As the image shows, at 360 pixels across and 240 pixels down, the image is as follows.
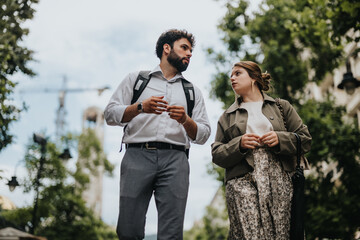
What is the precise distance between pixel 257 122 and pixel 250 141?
367mm

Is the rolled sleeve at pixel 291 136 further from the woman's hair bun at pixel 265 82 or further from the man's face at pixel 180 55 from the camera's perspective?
the man's face at pixel 180 55

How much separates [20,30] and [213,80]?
12.2 m

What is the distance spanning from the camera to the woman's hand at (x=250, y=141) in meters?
4.24

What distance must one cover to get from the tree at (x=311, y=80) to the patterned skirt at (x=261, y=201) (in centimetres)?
858

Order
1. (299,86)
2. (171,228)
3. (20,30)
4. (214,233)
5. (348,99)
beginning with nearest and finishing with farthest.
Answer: (171,228), (20,30), (299,86), (348,99), (214,233)

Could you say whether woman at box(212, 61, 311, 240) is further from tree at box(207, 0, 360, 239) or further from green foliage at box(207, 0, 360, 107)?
green foliage at box(207, 0, 360, 107)

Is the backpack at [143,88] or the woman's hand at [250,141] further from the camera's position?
the backpack at [143,88]

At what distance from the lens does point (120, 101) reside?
4.53 meters

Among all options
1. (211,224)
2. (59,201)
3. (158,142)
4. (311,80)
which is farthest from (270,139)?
(211,224)

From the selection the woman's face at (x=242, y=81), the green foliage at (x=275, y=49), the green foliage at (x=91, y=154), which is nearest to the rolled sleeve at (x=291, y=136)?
the woman's face at (x=242, y=81)

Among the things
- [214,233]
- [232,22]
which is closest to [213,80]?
[232,22]

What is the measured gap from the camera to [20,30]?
855 cm

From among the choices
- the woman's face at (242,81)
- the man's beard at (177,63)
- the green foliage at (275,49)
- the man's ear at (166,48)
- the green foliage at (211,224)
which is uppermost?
the green foliage at (275,49)

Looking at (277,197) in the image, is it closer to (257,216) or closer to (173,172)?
(257,216)
